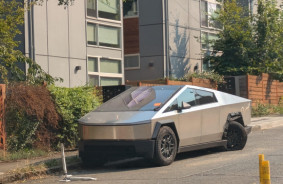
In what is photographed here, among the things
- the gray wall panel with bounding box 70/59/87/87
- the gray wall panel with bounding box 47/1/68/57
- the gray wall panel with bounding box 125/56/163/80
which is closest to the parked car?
the gray wall panel with bounding box 47/1/68/57

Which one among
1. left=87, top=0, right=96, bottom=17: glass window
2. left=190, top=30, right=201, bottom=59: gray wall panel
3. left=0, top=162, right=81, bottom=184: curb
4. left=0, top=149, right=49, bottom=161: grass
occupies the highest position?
left=87, top=0, right=96, bottom=17: glass window

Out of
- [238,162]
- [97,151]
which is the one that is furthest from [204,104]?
[97,151]

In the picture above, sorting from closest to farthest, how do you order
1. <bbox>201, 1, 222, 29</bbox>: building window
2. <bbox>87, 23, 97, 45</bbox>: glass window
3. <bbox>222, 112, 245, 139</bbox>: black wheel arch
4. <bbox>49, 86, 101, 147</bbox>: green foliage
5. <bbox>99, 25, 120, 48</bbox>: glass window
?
<bbox>222, 112, 245, 139</bbox>: black wheel arch < <bbox>49, 86, 101, 147</bbox>: green foliage < <bbox>87, 23, 97, 45</bbox>: glass window < <bbox>99, 25, 120, 48</bbox>: glass window < <bbox>201, 1, 222, 29</bbox>: building window

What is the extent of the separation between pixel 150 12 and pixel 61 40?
6.91 metres

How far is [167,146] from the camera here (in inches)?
406

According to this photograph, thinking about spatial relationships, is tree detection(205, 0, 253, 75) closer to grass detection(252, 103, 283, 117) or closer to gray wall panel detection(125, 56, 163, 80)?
grass detection(252, 103, 283, 117)

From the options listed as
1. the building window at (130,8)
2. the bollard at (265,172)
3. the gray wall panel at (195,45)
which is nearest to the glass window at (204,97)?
the bollard at (265,172)

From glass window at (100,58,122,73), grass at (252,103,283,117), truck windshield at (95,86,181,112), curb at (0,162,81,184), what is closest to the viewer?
curb at (0,162,81,184)

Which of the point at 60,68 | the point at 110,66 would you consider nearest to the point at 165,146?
the point at 60,68

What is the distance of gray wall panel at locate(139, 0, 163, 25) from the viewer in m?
27.5

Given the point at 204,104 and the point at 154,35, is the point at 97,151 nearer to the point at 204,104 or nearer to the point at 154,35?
the point at 204,104

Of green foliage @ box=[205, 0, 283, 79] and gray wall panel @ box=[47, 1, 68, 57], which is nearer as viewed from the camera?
gray wall panel @ box=[47, 1, 68, 57]

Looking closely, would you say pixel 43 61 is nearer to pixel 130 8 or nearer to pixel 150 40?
pixel 150 40

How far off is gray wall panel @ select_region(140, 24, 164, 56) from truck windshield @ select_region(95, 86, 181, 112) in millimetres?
16140
